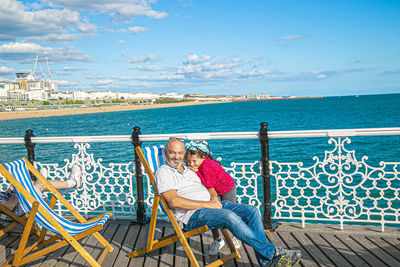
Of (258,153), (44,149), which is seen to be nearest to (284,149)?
(258,153)

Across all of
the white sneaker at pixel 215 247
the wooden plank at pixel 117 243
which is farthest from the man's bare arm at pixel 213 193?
the wooden plank at pixel 117 243

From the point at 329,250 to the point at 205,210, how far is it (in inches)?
48.5

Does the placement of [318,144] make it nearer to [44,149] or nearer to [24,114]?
[44,149]

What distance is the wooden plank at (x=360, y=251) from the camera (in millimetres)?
2619

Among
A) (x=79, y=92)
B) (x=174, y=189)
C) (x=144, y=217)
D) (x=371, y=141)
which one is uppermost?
(x=79, y=92)

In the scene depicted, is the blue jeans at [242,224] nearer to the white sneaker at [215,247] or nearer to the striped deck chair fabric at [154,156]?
the white sneaker at [215,247]

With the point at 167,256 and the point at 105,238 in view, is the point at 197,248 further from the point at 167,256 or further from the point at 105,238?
the point at 105,238

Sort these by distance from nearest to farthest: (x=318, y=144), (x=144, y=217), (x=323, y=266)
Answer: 1. (x=323, y=266)
2. (x=144, y=217)
3. (x=318, y=144)

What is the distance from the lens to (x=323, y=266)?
8.53 ft

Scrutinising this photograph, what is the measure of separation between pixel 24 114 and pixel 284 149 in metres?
64.3

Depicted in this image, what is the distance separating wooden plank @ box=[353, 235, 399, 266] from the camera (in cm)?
261

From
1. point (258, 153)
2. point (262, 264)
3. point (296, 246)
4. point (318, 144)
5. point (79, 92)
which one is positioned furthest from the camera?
point (79, 92)

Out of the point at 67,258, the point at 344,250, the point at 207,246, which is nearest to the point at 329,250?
the point at 344,250

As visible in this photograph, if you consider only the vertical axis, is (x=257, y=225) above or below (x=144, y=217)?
above
